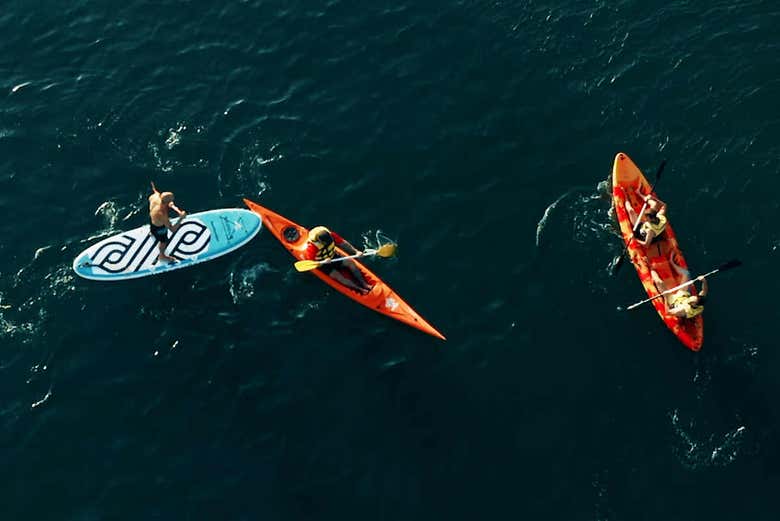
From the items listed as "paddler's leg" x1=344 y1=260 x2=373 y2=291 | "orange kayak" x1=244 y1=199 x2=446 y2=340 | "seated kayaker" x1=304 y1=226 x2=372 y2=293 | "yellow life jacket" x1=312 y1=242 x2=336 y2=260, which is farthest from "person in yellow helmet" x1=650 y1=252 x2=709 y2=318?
"yellow life jacket" x1=312 y1=242 x2=336 y2=260

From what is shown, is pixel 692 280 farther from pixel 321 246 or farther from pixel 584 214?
pixel 321 246

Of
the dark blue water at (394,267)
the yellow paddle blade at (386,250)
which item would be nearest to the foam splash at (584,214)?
the dark blue water at (394,267)

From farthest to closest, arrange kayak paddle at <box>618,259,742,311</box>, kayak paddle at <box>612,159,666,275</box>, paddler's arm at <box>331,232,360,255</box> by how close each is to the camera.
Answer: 1. paddler's arm at <box>331,232,360,255</box>
2. kayak paddle at <box>612,159,666,275</box>
3. kayak paddle at <box>618,259,742,311</box>

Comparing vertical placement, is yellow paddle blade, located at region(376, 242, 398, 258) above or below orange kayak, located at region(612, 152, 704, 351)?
above

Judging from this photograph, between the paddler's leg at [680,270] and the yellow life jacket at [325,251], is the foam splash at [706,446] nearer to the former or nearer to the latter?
the paddler's leg at [680,270]

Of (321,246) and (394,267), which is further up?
(321,246)

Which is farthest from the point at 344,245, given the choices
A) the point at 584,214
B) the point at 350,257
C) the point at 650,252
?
the point at 650,252

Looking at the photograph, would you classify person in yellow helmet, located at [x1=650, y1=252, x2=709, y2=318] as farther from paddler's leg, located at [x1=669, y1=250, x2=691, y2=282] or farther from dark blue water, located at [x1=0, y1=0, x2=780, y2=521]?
dark blue water, located at [x1=0, y1=0, x2=780, y2=521]
